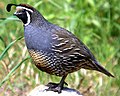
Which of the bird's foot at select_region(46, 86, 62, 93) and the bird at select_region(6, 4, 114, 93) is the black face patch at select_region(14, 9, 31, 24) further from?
the bird's foot at select_region(46, 86, 62, 93)

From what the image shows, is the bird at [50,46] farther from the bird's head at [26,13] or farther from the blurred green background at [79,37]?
the blurred green background at [79,37]

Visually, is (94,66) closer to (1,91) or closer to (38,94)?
(38,94)

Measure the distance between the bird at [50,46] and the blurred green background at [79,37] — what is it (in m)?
0.64

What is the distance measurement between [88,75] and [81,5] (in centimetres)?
110

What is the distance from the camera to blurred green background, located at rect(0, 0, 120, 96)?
5.76 m

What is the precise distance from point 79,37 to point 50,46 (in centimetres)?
215

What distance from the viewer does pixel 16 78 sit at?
5.90 metres

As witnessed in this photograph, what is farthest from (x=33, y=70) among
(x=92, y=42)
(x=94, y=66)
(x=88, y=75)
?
(x=94, y=66)

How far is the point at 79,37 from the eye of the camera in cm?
650

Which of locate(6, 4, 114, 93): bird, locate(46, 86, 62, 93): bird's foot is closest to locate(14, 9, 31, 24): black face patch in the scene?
locate(6, 4, 114, 93): bird

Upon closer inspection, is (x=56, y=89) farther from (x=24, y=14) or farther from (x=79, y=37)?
(x=79, y=37)

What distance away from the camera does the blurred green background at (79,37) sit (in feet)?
18.9

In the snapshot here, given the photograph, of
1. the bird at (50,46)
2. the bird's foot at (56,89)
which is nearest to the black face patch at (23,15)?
the bird at (50,46)

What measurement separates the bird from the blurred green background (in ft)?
2.10
